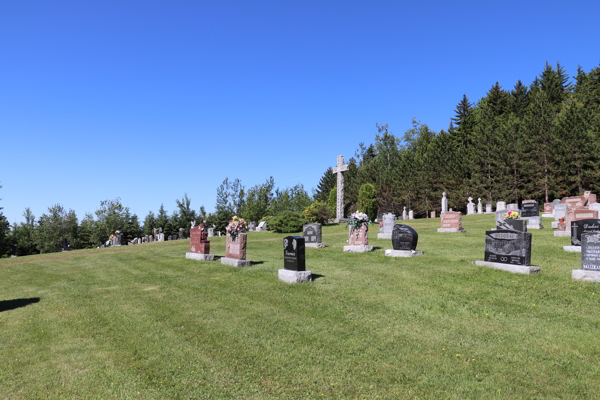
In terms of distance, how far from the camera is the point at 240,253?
1592 centimetres

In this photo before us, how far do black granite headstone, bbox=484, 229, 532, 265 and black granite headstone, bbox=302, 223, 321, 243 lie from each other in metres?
9.39

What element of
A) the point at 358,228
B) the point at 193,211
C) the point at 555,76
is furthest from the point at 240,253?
the point at 555,76

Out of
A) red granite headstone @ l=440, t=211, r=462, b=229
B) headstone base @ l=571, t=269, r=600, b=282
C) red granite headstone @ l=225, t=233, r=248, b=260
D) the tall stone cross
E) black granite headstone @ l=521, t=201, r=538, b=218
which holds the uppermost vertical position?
the tall stone cross

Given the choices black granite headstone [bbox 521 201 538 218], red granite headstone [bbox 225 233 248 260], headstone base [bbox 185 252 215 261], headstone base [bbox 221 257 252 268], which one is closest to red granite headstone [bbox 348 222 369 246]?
headstone base [bbox 221 257 252 268]

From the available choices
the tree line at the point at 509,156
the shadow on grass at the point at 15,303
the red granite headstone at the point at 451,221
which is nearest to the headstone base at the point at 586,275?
the red granite headstone at the point at 451,221

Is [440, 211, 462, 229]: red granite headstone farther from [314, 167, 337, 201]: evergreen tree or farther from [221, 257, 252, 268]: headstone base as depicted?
[314, 167, 337, 201]: evergreen tree

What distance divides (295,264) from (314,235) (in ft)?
28.3

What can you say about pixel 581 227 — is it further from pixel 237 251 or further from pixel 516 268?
pixel 237 251

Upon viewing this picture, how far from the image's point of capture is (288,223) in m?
33.7

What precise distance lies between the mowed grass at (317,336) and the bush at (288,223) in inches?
766

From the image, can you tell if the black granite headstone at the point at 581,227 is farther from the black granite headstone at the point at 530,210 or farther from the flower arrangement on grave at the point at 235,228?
the flower arrangement on grave at the point at 235,228

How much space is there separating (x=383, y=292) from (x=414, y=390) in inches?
206

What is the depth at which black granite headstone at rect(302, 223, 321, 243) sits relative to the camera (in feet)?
68.3

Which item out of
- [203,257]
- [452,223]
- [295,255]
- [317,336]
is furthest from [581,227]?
[203,257]
